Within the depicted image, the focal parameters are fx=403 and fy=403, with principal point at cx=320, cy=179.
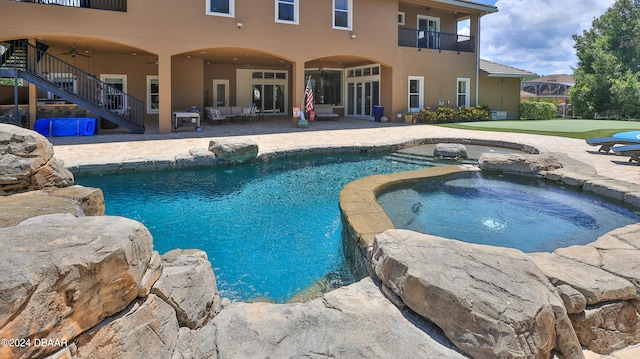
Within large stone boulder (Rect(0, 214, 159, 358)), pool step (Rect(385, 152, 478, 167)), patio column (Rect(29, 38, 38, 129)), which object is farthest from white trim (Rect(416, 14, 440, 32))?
large stone boulder (Rect(0, 214, 159, 358))

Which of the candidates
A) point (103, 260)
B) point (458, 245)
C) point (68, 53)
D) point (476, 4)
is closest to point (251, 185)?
point (458, 245)

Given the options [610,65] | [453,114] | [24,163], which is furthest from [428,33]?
[24,163]

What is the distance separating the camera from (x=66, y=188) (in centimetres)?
521

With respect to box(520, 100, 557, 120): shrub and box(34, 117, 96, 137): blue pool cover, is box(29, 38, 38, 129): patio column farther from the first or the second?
box(520, 100, 557, 120): shrub

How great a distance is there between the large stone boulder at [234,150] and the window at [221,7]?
7371mm

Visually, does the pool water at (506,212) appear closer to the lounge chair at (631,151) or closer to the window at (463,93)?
the lounge chair at (631,151)

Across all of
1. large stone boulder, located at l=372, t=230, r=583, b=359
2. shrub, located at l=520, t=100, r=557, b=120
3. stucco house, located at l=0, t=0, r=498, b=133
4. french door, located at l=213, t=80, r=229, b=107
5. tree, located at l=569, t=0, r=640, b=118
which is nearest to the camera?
large stone boulder, located at l=372, t=230, r=583, b=359

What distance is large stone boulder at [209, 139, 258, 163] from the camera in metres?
9.38

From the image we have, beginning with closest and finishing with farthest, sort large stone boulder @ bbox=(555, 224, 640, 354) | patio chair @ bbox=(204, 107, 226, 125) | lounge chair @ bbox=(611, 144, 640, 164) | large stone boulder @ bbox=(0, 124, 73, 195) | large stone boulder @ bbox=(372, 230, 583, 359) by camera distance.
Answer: large stone boulder @ bbox=(372, 230, 583, 359) < large stone boulder @ bbox=(555, 224, 640, 354) < large stone boulder @ bbox=(0, 124, 73, 195) < lounge chair @ bbox=(611, 144, 640, 164) < patio chair @ bbox=(204, 107, 226, 125)

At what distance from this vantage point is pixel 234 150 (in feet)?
30.9

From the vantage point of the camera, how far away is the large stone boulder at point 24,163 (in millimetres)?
4715

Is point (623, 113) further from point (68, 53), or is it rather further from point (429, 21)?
point (68, 53)

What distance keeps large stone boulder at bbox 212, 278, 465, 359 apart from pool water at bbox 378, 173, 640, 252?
2.63 m

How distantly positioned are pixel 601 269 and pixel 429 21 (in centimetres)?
2111
